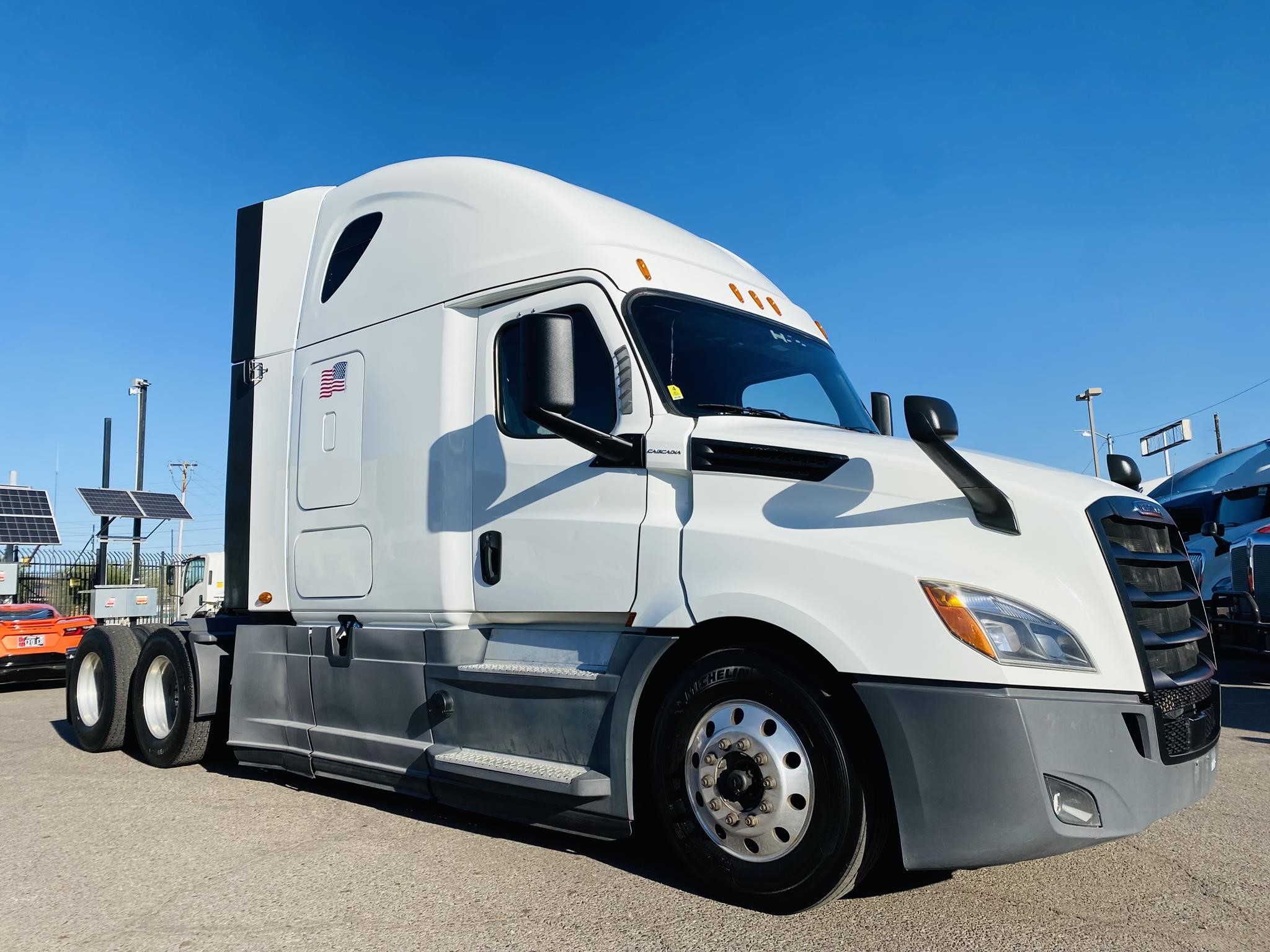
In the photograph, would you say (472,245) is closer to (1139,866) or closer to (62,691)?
(1139,866)

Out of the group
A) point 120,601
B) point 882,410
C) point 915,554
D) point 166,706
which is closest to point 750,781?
point 915,554

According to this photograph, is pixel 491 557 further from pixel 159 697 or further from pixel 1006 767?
pixel 159 697

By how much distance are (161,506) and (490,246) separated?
64.4 ft

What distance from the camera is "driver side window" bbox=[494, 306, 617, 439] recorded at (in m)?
4.41

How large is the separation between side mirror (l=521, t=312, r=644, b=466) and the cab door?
0.31 feet

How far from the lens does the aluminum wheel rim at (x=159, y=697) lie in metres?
6.81

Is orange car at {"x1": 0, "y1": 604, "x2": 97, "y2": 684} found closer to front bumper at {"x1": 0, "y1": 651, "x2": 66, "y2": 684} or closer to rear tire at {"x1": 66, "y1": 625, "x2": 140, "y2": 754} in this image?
front bumper at {"x1": 0, "y1": 651, "x2": 66, "y2": 684}

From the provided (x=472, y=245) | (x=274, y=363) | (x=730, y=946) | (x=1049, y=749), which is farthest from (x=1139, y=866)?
(x=274, y=363)

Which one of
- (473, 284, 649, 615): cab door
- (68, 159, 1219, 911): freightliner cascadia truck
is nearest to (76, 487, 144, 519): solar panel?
(68, 159, 1219, 911): freightliner cascadia truck

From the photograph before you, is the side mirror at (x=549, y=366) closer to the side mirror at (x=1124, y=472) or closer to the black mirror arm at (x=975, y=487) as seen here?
the black mirror arm at (x=975, y=487)

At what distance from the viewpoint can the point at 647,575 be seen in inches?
161

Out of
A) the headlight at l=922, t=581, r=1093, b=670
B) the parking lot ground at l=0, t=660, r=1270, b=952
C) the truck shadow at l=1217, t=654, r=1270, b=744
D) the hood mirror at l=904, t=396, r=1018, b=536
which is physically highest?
A: the hood mirror at l=904, t=396, r=1018, b=536

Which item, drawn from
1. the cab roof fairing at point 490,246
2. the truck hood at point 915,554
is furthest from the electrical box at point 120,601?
the truck hood at point 915,554

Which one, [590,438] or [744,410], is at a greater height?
[744,410]
